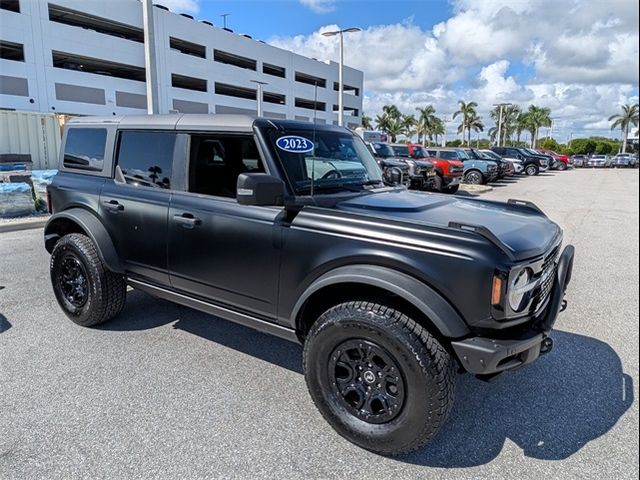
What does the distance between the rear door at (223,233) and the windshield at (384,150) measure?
14878 mm

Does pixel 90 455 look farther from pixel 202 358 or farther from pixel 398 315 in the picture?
pixel 398 315

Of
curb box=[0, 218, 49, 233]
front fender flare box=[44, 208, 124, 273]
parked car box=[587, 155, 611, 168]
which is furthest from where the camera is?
parked car box=[587, 155, 611, 168]

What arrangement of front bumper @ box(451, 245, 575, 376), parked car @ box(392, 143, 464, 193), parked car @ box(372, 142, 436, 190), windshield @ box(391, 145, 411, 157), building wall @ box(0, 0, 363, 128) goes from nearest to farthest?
1. front bumper @ box(451, 245, 575, 376)
2. parked car @ box(372, 142, 436, 190)
3. parked car @ box(392, 143, 464, 193)
4. windshield @ box(391, 145, 411, 157)
5. building wall @ box(0, 0, 363, 128)

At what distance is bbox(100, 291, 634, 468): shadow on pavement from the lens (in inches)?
101

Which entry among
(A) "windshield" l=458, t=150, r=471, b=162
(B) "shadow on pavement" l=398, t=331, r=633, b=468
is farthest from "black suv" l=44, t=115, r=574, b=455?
(A) "windshield" l=458, t=150, r=471, b=162

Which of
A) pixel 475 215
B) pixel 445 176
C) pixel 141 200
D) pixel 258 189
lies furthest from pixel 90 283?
pixel 445 176

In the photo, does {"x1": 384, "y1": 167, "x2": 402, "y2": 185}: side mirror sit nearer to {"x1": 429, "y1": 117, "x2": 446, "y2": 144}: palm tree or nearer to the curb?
the curb

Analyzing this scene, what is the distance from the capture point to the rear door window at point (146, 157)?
355cm

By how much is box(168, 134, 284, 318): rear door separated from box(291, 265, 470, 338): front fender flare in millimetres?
582

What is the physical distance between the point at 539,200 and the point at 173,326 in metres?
14.0

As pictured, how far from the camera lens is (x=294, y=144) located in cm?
322

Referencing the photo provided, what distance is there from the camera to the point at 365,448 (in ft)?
8.32

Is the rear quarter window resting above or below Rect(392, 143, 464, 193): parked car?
above

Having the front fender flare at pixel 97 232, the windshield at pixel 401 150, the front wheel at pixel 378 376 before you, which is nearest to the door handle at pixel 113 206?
the front fender flare at pixel 97 232
